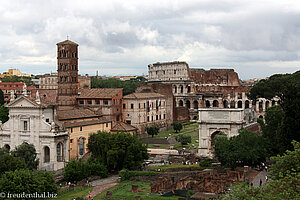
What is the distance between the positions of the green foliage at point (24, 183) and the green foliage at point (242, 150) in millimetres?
17388

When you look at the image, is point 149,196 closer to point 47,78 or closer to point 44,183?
point 44,183

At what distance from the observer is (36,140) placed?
4703cm

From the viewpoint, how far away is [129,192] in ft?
116

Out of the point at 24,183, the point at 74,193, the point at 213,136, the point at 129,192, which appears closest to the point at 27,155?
the point at 74,193

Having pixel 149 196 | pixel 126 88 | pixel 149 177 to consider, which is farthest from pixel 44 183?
pixel 126 88

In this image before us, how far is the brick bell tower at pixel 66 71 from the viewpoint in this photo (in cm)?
6153

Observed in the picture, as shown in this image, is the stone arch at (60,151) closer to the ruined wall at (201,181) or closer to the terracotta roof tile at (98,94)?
the ruined wall at (201,181)

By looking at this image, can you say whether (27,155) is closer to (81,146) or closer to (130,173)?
(81,146)

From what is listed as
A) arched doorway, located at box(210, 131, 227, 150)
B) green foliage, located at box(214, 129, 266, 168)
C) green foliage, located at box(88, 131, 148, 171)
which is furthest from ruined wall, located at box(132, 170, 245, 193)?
arched doorway, located at box(210, 131, 227, 150)

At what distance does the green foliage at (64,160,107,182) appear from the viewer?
4038 centimetres

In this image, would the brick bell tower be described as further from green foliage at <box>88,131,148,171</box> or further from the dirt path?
the dirt path

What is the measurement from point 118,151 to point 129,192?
8.57 metres

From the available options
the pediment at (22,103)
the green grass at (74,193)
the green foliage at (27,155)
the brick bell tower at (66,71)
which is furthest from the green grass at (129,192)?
the brick bell tower at (66,71)

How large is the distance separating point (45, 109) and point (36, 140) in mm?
3839
